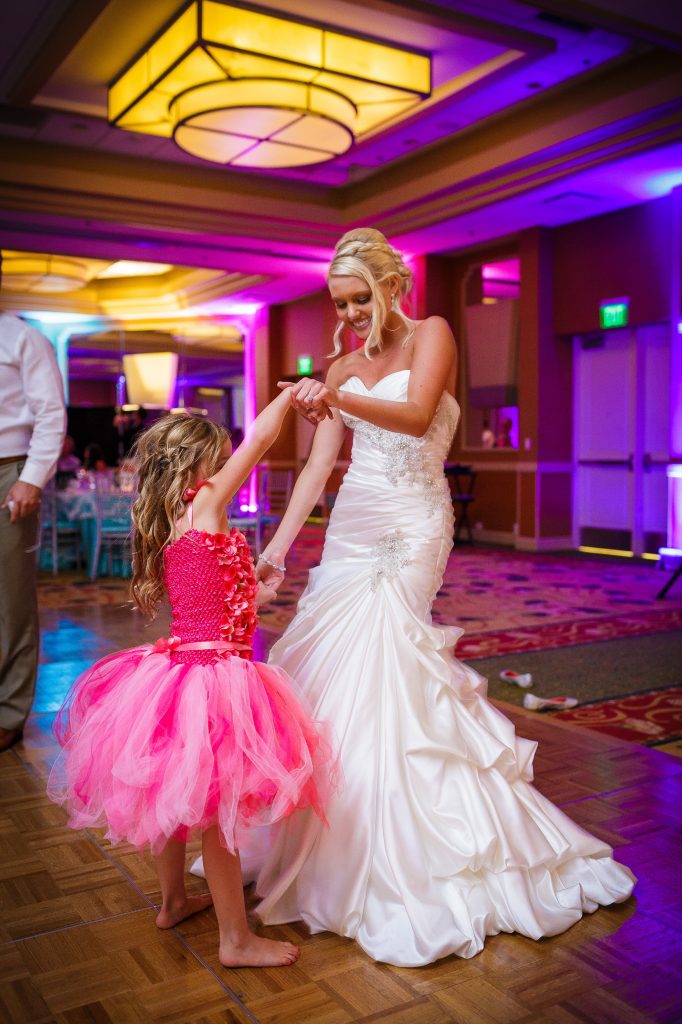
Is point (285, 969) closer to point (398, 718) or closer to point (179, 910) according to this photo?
A: point (179, 910)

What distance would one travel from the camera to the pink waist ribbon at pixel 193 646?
1.89 meters

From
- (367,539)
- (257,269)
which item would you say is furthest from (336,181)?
(367,539)

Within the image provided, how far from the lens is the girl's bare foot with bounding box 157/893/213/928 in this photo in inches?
78.7

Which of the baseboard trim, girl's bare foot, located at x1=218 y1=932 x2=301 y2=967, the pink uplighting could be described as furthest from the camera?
the pink uplighting

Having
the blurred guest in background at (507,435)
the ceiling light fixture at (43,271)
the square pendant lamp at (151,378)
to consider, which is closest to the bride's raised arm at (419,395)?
the blurred guest in background at (507,435)

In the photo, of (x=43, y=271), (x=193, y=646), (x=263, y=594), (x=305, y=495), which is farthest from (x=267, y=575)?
(x=43, y=271)

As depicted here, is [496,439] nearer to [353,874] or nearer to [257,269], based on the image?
[257,269]

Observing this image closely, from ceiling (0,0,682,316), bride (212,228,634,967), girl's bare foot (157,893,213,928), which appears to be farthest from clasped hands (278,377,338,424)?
ceiling (0,0,682,316)

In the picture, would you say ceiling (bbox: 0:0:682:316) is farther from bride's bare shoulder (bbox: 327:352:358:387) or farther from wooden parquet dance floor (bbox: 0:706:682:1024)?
wooden parquet dance floor (bbox: 0:706:682:1024)

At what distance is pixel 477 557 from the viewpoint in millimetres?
9766

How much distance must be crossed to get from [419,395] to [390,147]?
7814 mm

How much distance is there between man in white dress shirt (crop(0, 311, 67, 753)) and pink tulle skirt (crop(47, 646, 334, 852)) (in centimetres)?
149

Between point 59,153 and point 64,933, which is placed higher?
point 59,153

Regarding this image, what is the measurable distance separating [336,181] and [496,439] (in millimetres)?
3822
